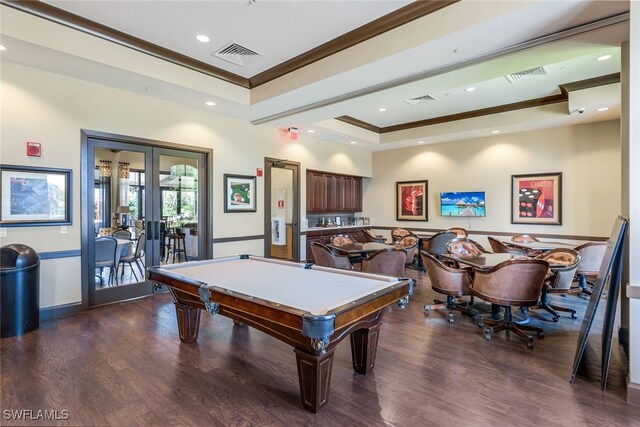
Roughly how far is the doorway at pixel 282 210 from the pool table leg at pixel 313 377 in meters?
4.57

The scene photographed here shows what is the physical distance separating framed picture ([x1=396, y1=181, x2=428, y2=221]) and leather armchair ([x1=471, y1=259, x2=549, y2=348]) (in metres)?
5.32

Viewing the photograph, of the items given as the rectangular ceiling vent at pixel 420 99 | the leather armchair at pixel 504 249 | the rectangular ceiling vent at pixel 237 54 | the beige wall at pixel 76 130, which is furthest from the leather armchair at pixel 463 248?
the rectangular ceiling vent at pixel 237 54

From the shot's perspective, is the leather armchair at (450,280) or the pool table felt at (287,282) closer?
the pool table felt at (287,282)

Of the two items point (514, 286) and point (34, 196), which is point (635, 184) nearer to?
point (514, 286)

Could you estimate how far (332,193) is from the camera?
8.89 meters

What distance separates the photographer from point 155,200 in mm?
5156

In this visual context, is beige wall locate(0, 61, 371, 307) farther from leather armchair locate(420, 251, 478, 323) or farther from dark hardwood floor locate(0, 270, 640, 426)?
leather armchair locate(420, 251, 478, 323)

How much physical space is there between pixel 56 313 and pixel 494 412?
5.06m

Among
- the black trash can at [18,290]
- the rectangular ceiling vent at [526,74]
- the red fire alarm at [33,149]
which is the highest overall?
the rectangular ceiling vent at [526,74]

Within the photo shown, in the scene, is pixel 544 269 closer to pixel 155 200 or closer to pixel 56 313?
pixel 155 200

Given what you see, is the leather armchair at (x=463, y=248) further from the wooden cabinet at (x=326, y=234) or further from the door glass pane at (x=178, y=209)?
the door glass pane at (x=178, y=209)

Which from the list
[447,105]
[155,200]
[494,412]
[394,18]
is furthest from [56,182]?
[447,105]

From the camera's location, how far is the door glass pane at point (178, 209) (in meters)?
5.30

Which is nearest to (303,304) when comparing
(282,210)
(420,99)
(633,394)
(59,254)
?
(633,394)
